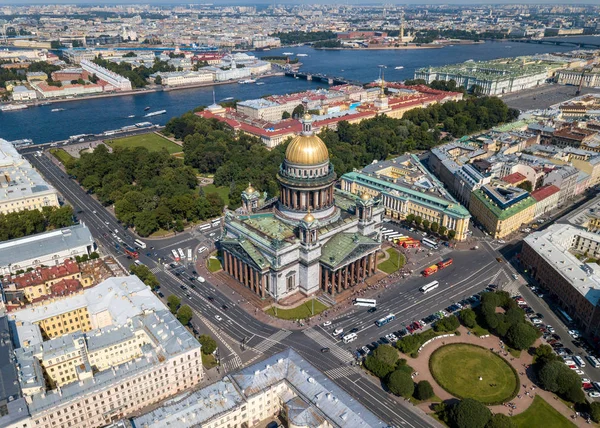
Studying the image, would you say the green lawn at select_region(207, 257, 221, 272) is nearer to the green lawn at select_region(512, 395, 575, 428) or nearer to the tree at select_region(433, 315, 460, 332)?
the tree at select_region(433, 315, 460, 332)

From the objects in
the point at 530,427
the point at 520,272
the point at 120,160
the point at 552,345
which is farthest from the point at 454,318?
the point at 120,160

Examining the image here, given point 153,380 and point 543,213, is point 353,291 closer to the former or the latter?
point 153,380

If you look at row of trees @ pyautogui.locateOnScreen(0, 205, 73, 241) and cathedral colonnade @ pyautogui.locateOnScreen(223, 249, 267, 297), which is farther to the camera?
row of trees @ pyautogui.locateOnScreen(0, 205, 73, 241)

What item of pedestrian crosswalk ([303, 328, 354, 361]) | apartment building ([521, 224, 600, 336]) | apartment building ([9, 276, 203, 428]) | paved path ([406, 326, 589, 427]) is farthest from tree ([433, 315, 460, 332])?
apartment building ([9, 276, 203, 428])

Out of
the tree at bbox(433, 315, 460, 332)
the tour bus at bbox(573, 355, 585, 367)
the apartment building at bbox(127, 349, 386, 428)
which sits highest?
the apartment building at bbox(127, 349, 386, 428)

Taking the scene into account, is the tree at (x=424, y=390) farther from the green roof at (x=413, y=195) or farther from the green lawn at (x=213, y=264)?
the green roof at (x=413, y=195)

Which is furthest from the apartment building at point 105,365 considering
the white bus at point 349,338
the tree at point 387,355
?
the tree at point 387,355
